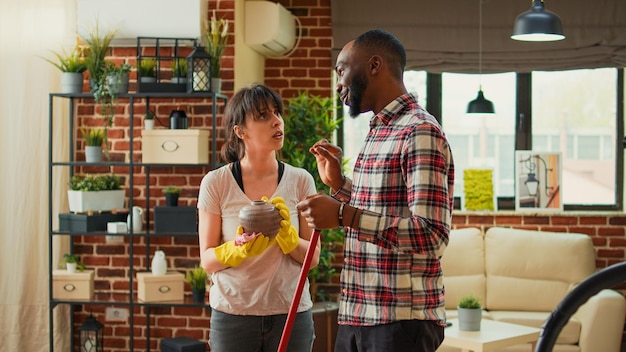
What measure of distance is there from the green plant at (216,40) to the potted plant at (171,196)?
2.24 feet

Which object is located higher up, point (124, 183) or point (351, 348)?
point (124, 183)

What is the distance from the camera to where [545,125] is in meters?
6.10

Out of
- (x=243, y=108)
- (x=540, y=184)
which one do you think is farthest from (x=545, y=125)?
(x=243, y=108)

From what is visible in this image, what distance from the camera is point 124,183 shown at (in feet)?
15.9

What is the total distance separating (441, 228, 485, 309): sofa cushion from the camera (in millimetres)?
5586

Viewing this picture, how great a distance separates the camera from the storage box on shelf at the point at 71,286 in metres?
4.66

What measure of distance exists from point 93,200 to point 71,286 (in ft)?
1.67

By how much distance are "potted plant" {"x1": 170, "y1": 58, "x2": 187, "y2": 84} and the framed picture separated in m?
2.67

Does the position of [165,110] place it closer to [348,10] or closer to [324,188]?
[324,188]

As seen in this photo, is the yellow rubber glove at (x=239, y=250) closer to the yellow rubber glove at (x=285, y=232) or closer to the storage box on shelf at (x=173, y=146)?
the yellow rubber glove at (x=285, y=232)

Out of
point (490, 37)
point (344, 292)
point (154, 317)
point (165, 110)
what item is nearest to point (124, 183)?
point (165, 110)

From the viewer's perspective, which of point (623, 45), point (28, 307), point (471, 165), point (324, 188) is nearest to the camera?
point (28, 307)

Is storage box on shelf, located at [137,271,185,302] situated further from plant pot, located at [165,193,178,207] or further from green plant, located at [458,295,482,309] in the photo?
green plant, located at [458,295,482,309]

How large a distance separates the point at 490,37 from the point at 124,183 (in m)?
2.74
